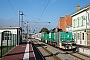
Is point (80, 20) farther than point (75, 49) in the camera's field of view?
Yes

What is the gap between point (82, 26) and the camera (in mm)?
34312

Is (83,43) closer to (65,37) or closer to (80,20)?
(80,20)

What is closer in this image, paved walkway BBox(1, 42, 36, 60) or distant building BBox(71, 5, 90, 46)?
paved walkway BBox(1, 42, 36, 60)

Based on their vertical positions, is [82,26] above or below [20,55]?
above

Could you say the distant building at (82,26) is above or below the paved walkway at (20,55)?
above

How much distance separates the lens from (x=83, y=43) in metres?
33.3

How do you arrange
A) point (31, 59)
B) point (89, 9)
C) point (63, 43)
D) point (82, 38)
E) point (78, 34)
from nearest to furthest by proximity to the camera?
point (31, 59), point (63, 43), point (89, 9), point (82, 38), point (78, 34)

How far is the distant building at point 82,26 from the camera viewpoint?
31.9m

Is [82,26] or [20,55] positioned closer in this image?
[20,55]

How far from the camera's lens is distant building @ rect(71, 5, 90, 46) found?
31.9 metres

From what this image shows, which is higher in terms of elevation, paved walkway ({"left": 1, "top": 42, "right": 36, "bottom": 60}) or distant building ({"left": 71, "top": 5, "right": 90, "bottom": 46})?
distant building ({"left": 71, "top": 5, "right": 90, "bottom": 46})

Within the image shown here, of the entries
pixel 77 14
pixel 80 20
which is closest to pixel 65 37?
pixel 80 20

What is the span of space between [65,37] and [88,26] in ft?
25.7

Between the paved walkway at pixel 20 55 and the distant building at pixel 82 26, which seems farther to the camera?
the distant building at pixel 82 26
